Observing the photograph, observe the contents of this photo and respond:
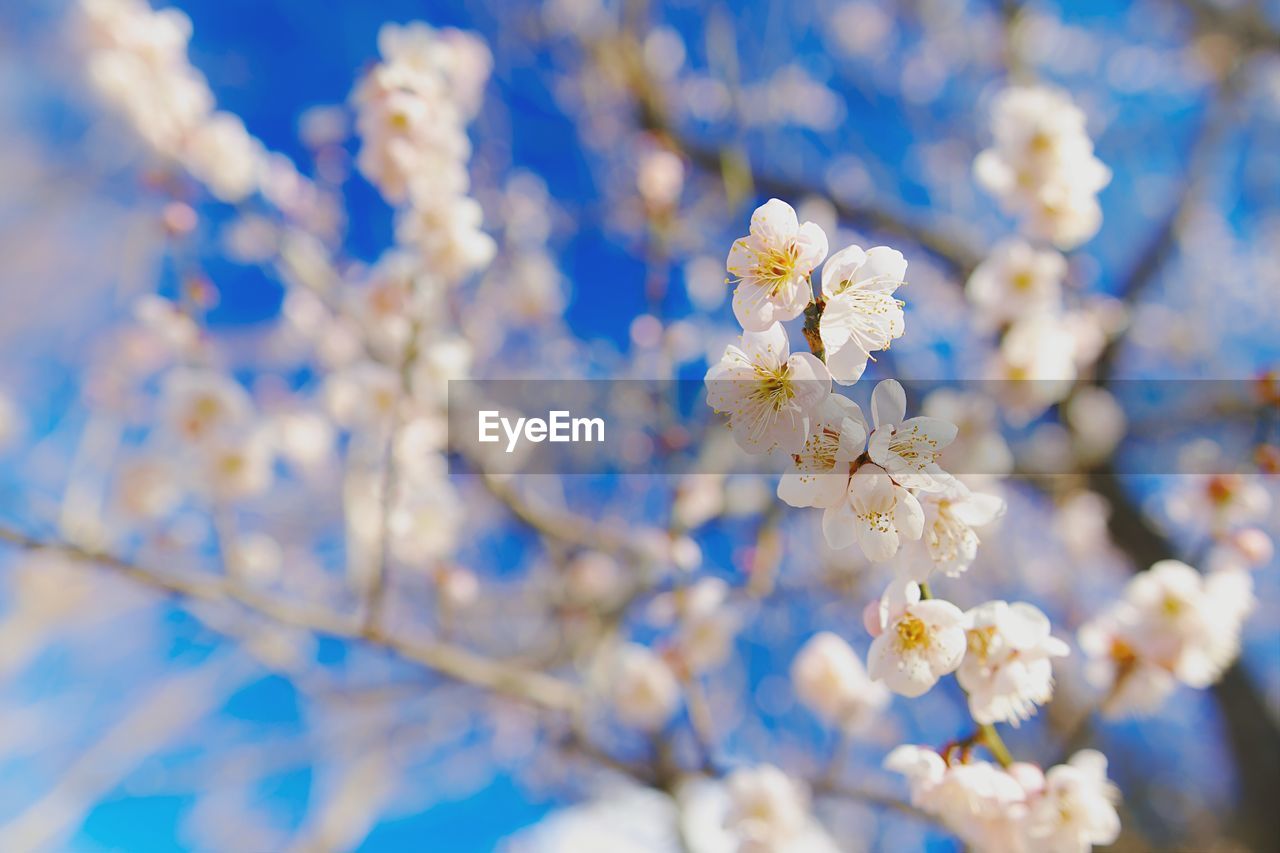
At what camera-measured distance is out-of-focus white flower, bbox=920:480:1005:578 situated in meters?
0.75

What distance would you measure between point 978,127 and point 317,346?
4090 mm

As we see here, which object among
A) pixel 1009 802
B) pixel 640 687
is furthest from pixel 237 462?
pixel 1009 802

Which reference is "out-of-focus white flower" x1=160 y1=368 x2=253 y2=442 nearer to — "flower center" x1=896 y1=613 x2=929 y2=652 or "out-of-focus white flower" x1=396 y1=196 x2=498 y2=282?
"out-of-focus white flower" x1=396 y1=196 x2=498 y2=282

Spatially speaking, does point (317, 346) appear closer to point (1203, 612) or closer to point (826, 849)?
point (826, 849)

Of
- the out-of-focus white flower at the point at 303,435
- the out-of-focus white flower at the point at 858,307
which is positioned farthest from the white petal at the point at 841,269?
the out-of-focus white flower at the point at 303,435

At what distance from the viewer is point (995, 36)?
368 cm

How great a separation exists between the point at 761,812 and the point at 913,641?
0.97m

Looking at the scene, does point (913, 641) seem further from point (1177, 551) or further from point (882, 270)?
point (1177, 551)

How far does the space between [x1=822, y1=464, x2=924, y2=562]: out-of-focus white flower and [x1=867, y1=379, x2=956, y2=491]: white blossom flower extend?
0.02 meters

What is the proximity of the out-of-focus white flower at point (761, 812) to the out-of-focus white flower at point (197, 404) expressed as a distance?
5.53 ft

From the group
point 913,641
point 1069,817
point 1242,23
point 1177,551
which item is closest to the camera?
point 913,641

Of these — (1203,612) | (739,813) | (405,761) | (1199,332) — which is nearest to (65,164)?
(405,761)

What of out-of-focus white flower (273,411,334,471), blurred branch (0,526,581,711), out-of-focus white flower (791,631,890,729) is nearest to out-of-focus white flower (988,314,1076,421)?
out-of-focus white flower (791,631,890,729)

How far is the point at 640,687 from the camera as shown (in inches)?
81.6
